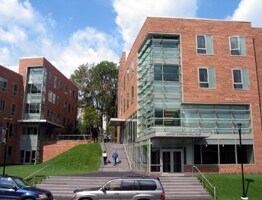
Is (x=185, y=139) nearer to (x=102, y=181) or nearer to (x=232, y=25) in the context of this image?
(x=102, y=181)

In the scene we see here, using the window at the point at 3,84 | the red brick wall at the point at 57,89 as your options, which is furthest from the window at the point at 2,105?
the red brick wall at the point at 57,89

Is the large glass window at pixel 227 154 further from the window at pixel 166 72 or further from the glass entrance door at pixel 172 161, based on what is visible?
the window at pixel 166 72

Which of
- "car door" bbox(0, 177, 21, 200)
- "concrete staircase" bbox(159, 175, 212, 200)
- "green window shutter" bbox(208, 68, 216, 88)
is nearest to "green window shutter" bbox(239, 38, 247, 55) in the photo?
"green window shutter" bbox(208, 68, 216, 88)

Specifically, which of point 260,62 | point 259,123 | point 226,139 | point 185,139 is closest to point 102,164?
point 185,139

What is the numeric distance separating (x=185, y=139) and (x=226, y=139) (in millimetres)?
3964

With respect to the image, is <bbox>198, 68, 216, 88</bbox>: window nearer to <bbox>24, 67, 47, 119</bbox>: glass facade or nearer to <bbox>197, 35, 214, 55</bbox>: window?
<bbox>197, 35, 214, 55</bbox>: window

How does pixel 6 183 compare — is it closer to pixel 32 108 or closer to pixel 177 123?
pixel 177 123

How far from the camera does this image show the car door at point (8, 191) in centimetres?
1659

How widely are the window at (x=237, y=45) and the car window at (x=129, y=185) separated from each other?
20.8 m

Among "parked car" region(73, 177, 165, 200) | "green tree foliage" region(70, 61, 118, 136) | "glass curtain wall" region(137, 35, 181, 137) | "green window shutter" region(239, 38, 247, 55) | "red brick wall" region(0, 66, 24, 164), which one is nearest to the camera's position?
"parked car" region(73, 177, 165, 200)

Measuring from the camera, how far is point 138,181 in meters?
16.8

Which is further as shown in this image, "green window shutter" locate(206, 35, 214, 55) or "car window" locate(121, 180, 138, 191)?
"green window shutter" locate(206, 35, 214, 55)

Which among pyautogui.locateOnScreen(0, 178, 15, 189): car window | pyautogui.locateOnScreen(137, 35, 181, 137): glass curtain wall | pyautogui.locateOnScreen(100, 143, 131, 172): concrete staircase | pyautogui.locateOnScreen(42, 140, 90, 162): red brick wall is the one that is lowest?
pyautogui.locateOnScreen(0, 178, 15, 189): car window

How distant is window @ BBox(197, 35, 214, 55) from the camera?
32.5 m
